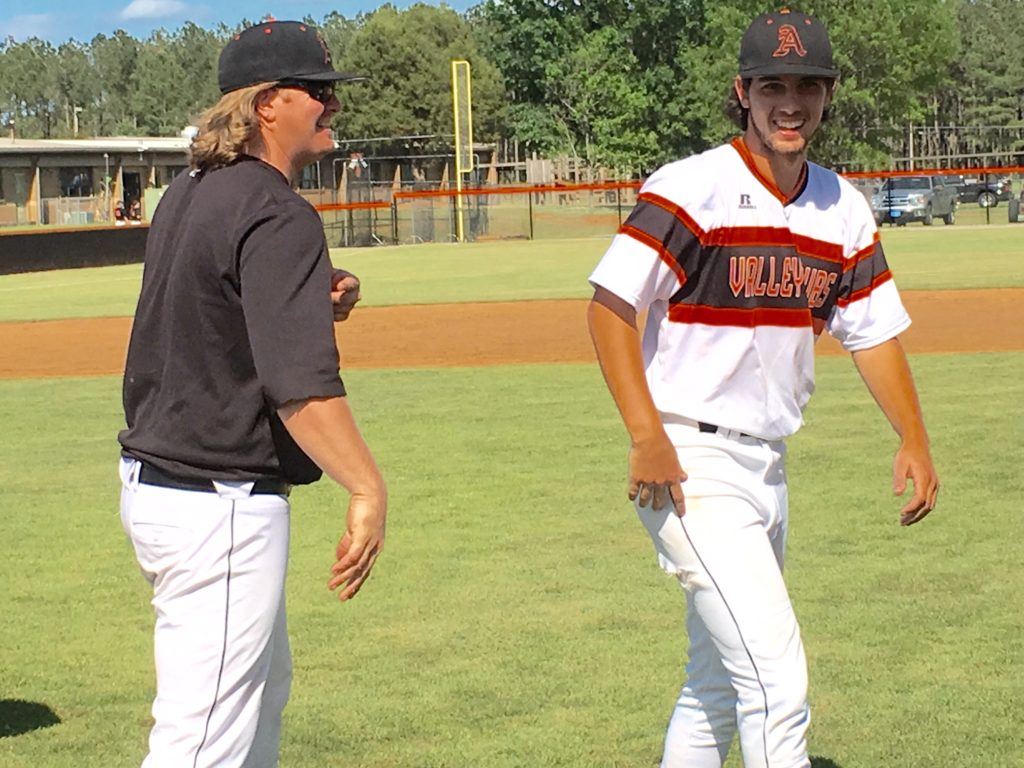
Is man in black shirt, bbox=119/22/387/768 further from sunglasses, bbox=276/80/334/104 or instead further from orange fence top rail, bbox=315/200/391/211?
orange fence top rail, bbox=315/200/391/211

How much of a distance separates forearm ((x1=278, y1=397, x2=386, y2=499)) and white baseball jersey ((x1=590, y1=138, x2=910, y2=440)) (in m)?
0.88

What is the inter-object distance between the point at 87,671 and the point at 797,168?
339 centimetres

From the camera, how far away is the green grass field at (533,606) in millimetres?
4969

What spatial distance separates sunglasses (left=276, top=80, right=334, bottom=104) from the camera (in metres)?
3.20

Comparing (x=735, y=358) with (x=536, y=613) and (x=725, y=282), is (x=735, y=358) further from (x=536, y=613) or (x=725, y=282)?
(x=536, y=613)

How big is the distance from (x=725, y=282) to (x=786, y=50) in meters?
0.58

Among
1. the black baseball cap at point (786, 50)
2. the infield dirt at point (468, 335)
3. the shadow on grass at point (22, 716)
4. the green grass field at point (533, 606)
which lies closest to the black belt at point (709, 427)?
the black baseball cap at point (786, 50)

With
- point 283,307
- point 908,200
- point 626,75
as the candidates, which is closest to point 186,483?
point 283,307

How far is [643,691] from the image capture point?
539 centimetres

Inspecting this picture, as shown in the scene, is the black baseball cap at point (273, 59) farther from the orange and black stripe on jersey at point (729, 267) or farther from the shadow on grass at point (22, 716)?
the shadow on grass at point (22, 716)

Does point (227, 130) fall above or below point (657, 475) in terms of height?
above

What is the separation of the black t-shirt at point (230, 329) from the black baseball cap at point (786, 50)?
50.4 inches

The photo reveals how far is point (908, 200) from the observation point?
43.3m

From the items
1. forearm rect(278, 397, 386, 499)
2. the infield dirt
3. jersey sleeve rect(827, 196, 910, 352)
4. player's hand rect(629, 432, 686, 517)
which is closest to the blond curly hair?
forearm rect(278, 397, 386, 499)
